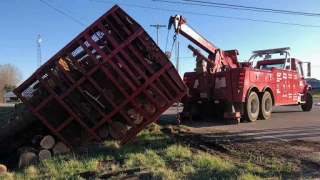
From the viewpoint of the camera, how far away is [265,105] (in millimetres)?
13203

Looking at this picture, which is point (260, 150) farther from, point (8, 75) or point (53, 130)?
point (8, 75)

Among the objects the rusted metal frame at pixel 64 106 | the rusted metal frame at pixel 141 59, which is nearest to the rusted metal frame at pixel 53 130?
the rusted metal frame at pixel 64 106

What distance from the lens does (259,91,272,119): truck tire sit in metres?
12.8

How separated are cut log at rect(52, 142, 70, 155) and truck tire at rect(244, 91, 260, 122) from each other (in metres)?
6.98

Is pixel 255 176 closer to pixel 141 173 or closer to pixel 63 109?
pixel 141 173

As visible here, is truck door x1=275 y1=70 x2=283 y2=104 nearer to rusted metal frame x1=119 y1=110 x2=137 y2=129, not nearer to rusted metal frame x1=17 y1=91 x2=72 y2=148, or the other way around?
rusted metal frame x1=119 y1=110 x2=137 y2=129

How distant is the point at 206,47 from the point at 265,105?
3571mm

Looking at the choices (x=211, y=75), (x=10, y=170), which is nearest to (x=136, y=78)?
(x=10, y=170)

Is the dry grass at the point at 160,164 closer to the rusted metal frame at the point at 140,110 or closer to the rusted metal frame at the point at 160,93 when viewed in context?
the rusted metal frame at the point at 140,110

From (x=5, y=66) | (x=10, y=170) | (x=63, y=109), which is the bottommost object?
(x=10, y=170)

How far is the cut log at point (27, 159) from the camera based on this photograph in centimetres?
660

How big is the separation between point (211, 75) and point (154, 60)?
192 inches

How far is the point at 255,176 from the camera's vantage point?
4887 mm

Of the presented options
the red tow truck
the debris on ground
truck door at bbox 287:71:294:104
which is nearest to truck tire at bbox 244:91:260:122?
the red tow truck
